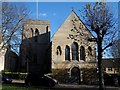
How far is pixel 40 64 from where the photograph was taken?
7656 cm

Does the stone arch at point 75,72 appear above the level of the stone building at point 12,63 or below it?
below

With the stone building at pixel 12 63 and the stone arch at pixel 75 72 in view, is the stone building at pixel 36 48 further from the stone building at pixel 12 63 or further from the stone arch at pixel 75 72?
the stone arch at pixel 75 72

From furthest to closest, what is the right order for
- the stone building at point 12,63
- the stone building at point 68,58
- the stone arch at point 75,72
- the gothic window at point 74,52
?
the stone building at point 12,63
the gothic window at point 74,52
the stone building at point 68,58
the stone arch at point 75,72

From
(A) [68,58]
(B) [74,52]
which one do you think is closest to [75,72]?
(A) [68,58]

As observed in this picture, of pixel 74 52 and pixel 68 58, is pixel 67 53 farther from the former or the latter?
pixel 74 52

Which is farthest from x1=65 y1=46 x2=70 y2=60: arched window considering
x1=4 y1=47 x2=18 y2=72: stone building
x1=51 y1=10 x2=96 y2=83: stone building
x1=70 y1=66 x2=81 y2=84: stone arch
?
x1=4 y1=47 x2=18 y2=72: stone building

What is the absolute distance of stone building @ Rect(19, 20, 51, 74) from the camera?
75.2m

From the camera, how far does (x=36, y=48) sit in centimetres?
7781

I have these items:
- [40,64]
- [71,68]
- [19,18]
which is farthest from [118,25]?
[40,64]

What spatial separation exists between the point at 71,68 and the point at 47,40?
1824cm

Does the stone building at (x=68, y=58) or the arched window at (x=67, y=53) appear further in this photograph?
the arched window at (x=67, y=53)

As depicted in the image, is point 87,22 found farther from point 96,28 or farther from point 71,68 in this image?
point 71,68

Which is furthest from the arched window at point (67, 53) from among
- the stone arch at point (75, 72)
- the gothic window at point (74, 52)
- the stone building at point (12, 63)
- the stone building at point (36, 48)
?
the stone building at point (12, 63)

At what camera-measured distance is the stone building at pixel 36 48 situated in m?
75.2
